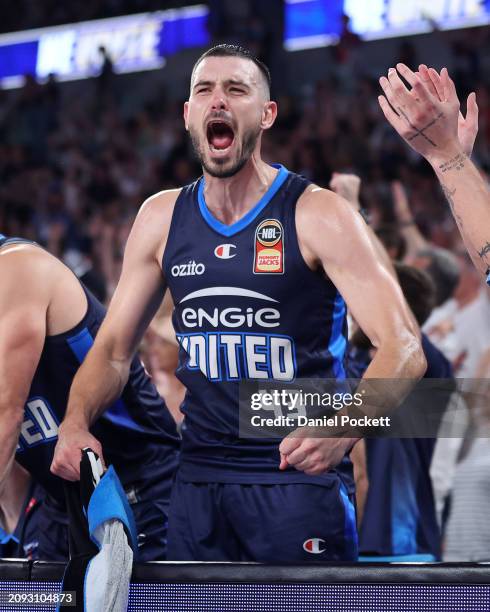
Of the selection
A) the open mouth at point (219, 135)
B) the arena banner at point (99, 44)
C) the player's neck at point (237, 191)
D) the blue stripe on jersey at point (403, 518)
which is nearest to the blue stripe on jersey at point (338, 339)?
the player's neck at point (237, 191)

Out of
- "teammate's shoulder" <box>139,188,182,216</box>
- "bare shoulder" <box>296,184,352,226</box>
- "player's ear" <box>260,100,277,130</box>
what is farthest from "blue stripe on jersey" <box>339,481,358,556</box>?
"player's ear" <box>260,100,277,130</box>

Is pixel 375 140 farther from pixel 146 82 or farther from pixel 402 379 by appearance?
pixel 402 379

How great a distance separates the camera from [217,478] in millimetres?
2652

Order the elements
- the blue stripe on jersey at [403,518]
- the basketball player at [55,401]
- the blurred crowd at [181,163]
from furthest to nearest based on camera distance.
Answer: the blurred crowd at [181,163]
the blue stripe on jersey at [403,518]
the basketball player at [55,401]

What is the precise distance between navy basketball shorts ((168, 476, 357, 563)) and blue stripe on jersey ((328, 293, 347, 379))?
30cm

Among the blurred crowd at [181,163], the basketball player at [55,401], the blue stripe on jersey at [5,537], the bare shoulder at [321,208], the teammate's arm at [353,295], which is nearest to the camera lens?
the teammate's arm at [353,295]

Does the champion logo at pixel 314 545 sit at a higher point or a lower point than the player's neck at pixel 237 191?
lower

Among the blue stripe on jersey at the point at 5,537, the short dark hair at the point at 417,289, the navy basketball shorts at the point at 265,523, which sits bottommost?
the navy basketball shorts at the point at 265,523

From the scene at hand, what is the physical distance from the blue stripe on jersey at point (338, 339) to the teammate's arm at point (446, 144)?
2.06 feet

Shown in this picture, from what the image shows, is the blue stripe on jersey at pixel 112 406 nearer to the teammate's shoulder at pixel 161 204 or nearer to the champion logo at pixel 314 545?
the teammate's shoulder at pixel 161 204

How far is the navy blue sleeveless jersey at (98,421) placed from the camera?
2955 millimetres

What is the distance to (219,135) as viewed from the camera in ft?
8.98

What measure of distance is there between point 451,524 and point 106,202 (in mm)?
7053

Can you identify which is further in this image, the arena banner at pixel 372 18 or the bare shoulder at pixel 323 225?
the arena banner at pixel 372 18
